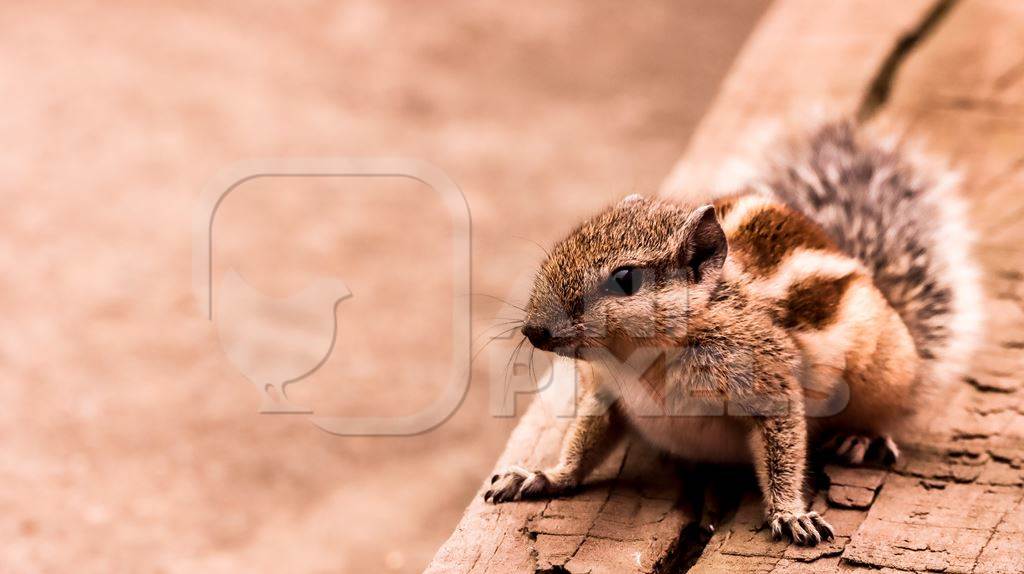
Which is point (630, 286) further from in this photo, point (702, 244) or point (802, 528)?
point (802, 528)

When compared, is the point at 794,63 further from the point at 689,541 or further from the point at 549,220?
the point at 549,220

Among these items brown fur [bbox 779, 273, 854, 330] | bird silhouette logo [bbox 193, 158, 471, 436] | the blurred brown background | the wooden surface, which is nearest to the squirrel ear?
brown fur [bbox 779, 273, 854, 330]

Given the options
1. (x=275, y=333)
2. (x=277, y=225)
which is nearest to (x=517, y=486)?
(x=275, y=333)

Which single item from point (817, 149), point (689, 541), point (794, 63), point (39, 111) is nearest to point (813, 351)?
point (689, 541)

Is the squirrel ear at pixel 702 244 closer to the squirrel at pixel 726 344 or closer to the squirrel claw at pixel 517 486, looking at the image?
the squirrel at pixel 726 344

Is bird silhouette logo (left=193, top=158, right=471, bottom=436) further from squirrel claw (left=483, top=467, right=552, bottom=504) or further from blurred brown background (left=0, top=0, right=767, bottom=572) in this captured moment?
squirrel claw (left=483, top=467, right=552, bottom=504)

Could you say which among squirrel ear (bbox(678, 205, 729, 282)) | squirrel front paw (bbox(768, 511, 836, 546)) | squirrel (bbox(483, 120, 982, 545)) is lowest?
squirrel front paw (bbox(768, 511, 836, 546))

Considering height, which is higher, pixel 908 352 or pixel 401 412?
pixel 908 352
